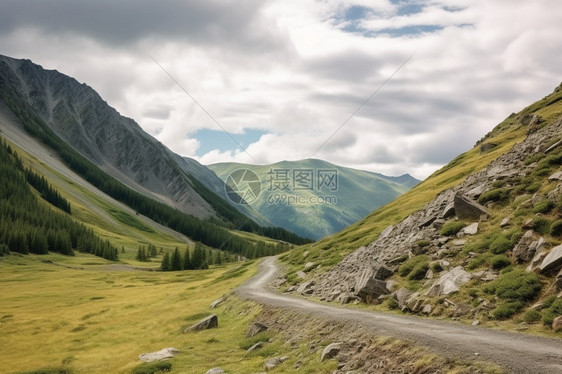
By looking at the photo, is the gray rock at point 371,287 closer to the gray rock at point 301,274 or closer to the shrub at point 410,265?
the shrub at point 410,265

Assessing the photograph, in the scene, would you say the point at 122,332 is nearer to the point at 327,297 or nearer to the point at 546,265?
the point at 327,297

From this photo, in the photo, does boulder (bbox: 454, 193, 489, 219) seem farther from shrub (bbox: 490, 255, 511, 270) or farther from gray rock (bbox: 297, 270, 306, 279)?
gray rock (bbox: 297, 270, 306, 279)

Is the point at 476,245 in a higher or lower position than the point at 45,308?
higher

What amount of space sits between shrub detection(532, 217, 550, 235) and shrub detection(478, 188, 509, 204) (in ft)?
31.7

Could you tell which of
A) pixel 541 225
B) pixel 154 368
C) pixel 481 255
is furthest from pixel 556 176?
pixel 154 368

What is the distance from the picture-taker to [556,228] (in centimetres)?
2870

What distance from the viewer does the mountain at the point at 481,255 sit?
25781 millimetres

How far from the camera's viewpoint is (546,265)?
25625mm

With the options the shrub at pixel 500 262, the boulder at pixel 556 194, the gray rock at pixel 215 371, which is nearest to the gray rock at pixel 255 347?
the gray rock at pixel 215 371

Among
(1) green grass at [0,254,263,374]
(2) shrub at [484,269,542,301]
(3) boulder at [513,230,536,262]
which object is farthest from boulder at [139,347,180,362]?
(3) boulder at [513,230,536,262]

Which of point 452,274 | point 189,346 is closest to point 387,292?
point 452,274

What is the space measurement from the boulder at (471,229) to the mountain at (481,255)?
0.13m

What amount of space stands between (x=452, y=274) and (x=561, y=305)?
9.56m

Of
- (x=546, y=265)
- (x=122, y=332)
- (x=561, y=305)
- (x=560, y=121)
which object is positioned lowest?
(x=122, y=332)
